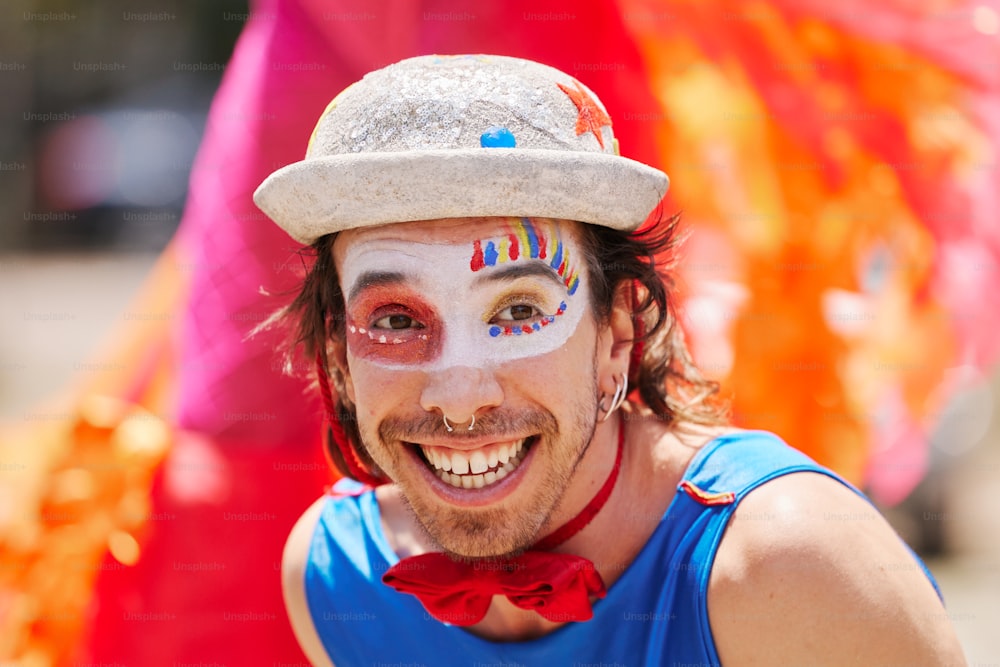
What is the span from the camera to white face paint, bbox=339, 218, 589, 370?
5.43 feet

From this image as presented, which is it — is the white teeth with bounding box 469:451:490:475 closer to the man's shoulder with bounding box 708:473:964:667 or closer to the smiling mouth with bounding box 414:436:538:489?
the smiling mouth with bounding box 414:436:538:489

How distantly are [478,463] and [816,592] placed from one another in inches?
22.4

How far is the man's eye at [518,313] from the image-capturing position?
170 cm

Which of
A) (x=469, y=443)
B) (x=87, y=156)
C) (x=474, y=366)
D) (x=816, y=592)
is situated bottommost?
(x=87, y=156)

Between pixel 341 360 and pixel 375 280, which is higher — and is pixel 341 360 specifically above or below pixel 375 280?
below

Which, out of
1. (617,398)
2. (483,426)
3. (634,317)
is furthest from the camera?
(634,317)

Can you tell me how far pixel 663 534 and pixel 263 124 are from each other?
1438 mm

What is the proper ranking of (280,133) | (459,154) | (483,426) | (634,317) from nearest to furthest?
(459,154)
(483,426)
(634,317)
(280,133)

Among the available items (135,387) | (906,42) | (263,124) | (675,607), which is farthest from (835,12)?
(135,387)

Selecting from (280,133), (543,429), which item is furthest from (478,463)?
(280,133)

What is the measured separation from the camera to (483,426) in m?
1.67

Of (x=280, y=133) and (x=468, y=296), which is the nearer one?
(x=468, y=296)

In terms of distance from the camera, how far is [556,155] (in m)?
1.60

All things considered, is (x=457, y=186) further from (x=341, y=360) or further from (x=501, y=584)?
(x=501, y=584)
